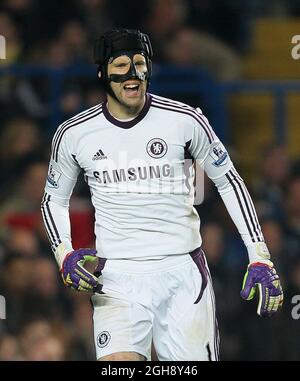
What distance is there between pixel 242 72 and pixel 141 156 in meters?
5.08

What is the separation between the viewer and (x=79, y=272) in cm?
653

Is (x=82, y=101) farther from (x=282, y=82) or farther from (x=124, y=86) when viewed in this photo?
(x=124, y=86)

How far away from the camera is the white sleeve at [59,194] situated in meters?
6.74

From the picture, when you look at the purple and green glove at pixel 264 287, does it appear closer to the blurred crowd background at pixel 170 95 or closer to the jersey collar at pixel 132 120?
the jersey collar at pixel 132 120

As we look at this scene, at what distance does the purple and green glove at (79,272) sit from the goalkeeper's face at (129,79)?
76cm

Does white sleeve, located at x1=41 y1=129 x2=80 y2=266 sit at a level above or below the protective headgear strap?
below

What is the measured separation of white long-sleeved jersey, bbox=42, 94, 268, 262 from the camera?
6.59 metres

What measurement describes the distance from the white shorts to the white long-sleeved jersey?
0.09 metres

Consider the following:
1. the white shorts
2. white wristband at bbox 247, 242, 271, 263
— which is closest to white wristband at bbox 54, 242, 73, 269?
→ the white shorts

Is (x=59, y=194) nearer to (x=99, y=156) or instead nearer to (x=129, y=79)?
(x=99, y=156)

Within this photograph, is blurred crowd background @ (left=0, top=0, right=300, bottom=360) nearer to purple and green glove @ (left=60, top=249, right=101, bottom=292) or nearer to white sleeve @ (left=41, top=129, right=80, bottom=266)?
white sleeve @ (left=41, top=129, right=80, bottom=266)

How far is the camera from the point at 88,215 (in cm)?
956

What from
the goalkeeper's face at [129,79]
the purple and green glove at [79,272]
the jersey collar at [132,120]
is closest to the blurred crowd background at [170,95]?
the purple and green glove at [79,272]
